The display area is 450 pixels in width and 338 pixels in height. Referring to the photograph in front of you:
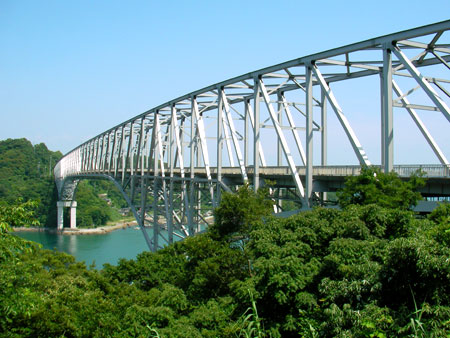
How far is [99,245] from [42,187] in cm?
5038

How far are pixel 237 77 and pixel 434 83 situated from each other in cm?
1073

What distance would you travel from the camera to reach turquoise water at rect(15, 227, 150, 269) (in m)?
62.3

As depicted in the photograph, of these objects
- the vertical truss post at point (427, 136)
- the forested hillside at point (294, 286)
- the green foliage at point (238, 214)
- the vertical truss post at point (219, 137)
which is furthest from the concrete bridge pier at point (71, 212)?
the vertical truss post at point (427, 136)

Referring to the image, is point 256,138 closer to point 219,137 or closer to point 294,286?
point 219,137

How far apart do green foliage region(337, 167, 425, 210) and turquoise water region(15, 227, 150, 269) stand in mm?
43396

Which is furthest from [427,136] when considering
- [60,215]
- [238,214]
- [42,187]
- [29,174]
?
[29,174]

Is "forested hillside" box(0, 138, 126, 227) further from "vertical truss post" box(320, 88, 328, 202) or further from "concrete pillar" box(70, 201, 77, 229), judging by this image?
"vertical truss post" box(320, 88, 328, 202)

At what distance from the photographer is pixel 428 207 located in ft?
57.2

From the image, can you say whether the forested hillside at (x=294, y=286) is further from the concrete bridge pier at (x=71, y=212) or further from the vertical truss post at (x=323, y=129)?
the concrete bridge pier at (x=71, y=212)

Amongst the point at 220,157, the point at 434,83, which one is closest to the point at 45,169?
the point at 220,157

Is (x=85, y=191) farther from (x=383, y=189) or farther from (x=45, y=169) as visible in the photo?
(x=383, y=189)

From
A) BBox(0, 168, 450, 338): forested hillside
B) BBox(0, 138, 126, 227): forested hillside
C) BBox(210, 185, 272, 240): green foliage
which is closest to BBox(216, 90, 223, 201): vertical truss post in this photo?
BBox(210, 185, 272, 240): green foliage

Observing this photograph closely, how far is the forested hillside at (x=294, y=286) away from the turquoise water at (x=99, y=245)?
137ft

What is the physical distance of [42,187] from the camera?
121 meters
